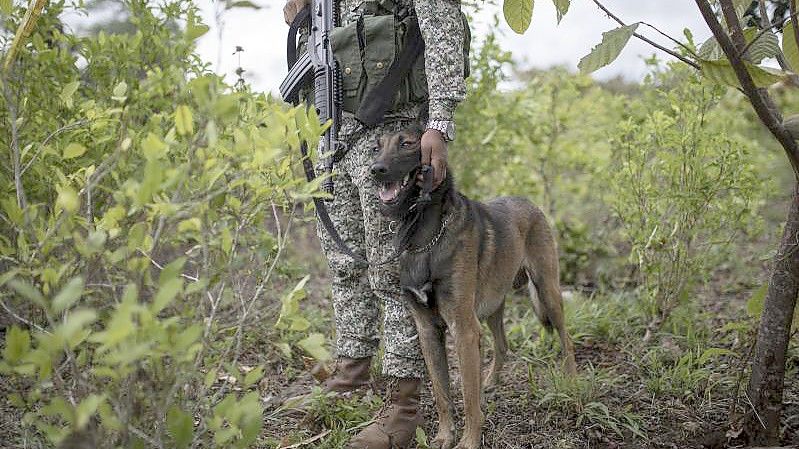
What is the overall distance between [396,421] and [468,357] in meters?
0.44

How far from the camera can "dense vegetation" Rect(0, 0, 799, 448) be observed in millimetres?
1878

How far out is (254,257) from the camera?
2914 mm

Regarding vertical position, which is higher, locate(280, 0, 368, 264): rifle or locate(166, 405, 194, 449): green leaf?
locate(280, 0, 368, 264): rifle

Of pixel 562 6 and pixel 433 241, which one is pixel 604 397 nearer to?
pixel 433 241

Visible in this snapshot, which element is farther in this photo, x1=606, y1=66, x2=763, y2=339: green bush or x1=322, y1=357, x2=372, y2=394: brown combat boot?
x1=606, y1=66, x2=763, y2=339: green bush

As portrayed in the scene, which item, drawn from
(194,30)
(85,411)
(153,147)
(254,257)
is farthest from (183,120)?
(254,257)

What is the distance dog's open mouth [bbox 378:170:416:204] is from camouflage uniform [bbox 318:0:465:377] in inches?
7.5

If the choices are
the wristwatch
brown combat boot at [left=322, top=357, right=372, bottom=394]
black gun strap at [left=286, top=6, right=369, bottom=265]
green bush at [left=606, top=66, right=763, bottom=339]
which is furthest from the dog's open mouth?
green bush at [left=606, top=66, right=763, bottom=339]

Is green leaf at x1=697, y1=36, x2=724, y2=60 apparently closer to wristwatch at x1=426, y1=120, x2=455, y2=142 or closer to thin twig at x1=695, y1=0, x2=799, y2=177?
thin twig at x1=695, y1=0, x2=799, y2=177

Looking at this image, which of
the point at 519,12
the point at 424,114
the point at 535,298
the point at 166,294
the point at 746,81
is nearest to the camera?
the point at 166,294

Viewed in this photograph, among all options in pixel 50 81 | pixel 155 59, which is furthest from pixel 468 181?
pixel 50 81

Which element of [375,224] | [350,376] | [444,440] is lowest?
[444,440]

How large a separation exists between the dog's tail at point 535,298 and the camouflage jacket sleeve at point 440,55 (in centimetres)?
145

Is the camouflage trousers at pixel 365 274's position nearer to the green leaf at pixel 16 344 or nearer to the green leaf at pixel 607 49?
the green leaf at pixel 607 49
